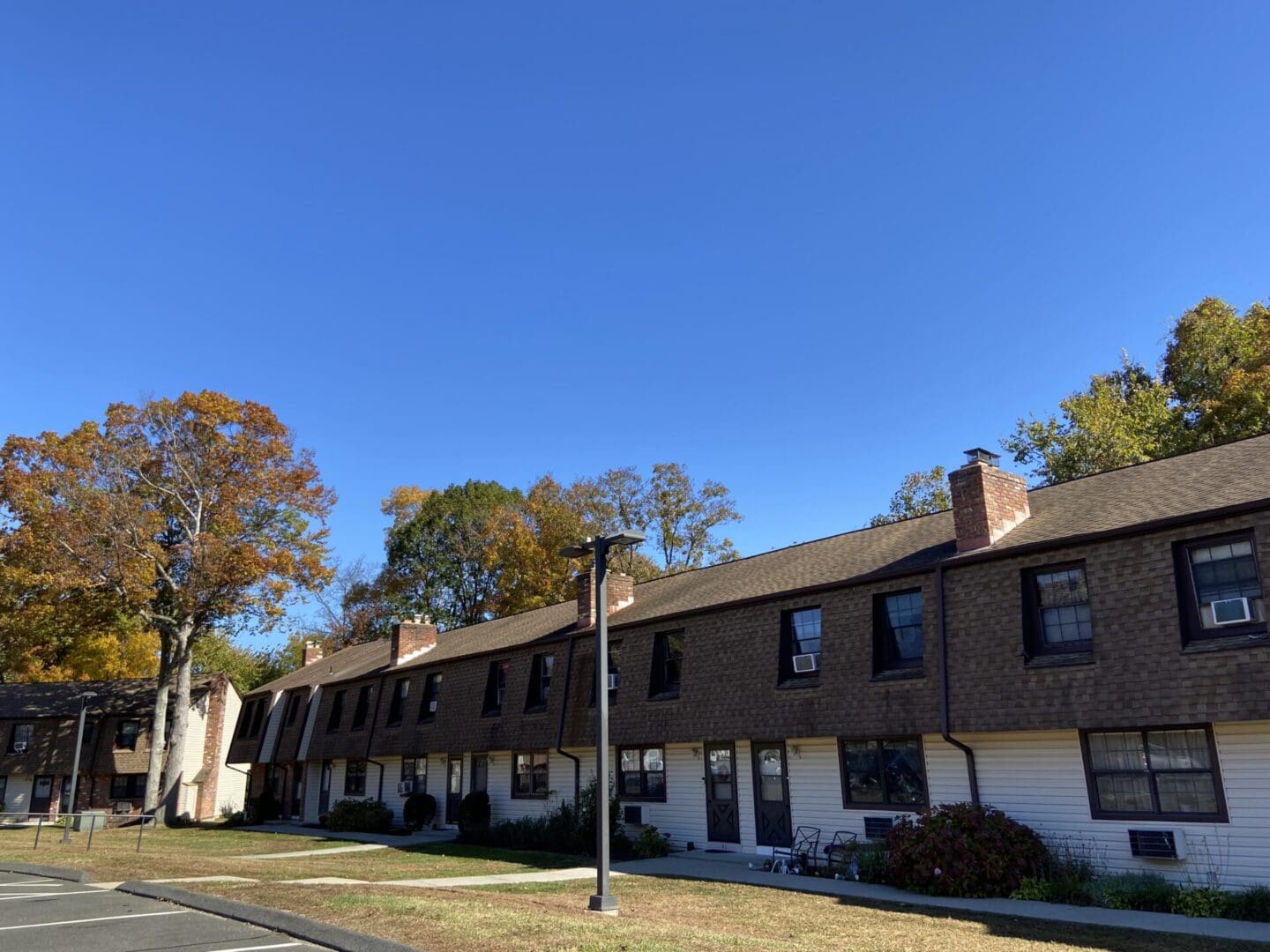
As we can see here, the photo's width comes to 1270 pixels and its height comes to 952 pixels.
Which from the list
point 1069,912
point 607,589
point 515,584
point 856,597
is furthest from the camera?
point 515,584

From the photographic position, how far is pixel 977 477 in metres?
15.2

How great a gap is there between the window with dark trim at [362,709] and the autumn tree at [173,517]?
633 centimetres

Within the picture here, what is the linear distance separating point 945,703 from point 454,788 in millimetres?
17382

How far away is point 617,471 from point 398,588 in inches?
590

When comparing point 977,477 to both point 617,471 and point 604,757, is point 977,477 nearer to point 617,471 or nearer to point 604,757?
point 604,757

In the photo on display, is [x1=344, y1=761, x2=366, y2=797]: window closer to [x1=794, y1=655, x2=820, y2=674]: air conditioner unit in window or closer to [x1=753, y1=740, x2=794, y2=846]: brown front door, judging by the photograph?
[x1=753, y1=740, x2=794, y2=846]: brown front door

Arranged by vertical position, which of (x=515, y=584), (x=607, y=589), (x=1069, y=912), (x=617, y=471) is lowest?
(x=1069, y=912)

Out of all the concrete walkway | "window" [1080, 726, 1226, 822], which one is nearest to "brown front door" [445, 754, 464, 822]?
the concrete walkway

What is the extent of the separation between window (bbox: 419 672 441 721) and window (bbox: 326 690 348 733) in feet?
19.8

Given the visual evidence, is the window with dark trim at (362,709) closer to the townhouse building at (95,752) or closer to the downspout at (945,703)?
the townhouse building at (95,752)

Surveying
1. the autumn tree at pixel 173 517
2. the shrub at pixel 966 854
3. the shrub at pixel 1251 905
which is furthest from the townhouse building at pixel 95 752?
the shrub at pixel 1251 905

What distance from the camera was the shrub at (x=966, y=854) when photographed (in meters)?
12.5

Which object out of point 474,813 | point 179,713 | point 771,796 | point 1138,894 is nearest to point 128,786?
point 179,713

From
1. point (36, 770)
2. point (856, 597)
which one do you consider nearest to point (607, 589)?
point (856, 597)
